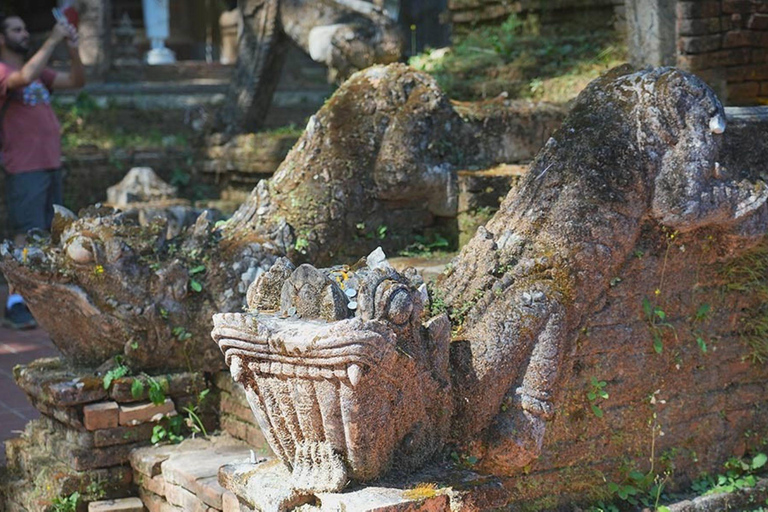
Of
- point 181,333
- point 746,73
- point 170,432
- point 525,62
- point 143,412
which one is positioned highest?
point 525,62

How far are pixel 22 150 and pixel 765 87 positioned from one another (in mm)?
4543

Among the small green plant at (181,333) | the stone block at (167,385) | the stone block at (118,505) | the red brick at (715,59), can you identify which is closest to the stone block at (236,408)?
the stone block at (167,385)

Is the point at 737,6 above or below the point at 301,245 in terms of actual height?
above

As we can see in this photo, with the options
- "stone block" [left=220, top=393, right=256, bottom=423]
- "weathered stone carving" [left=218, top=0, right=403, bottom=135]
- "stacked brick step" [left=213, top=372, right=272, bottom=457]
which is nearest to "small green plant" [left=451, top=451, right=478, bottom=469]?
"stacked brick step" [left=213, top=372, right=272, bottom=457]

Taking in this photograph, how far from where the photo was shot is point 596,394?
12.8ft

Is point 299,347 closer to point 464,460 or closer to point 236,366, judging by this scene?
point 236,366

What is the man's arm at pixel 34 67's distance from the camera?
7250mm

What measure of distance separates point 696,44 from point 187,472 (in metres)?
3.89

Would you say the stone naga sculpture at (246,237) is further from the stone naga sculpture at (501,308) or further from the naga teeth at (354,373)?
the naga teeth at (354,373)

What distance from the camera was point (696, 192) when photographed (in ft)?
12.4

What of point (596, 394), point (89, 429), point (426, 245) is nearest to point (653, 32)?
point (426, 245)

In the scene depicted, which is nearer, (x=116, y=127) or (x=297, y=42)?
(x=297, y=42)

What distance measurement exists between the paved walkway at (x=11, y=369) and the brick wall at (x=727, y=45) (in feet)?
12.4

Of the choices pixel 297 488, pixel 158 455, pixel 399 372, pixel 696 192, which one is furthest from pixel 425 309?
pixel 158 455
